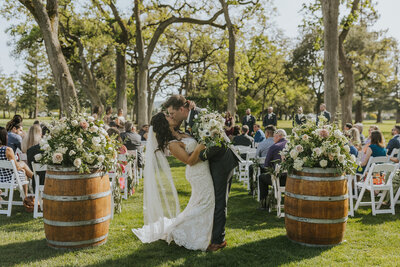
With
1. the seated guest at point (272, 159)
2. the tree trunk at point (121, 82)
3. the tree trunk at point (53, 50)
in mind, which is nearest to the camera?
the seated guest at point (272, 159)

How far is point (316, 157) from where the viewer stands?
486cm

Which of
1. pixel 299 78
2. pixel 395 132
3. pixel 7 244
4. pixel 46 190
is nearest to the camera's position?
pixel 46 190

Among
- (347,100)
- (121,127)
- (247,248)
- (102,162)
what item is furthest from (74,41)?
(247,248)

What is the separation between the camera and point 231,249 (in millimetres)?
4926

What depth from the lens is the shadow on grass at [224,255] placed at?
175 inches

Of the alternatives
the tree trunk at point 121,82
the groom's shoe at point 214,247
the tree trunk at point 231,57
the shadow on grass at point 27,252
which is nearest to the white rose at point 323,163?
the groom's shoe at point 214,247

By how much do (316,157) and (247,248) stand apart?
1.65 m

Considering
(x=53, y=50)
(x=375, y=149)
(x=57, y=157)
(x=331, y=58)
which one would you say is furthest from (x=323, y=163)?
(x=53, y=50)

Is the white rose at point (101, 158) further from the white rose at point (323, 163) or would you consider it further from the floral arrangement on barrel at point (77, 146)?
the white rose at point (323, 163)

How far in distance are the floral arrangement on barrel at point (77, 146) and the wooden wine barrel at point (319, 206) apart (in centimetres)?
279

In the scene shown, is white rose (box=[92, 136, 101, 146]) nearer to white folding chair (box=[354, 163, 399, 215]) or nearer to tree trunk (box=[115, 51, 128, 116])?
white folding chair (box=[354, 163, 399, 215])

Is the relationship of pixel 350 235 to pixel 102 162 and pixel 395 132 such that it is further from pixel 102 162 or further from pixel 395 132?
pixel 395 132

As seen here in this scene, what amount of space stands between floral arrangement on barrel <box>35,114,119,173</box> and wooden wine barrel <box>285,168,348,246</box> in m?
2.79

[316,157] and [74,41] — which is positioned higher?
[74,41]
